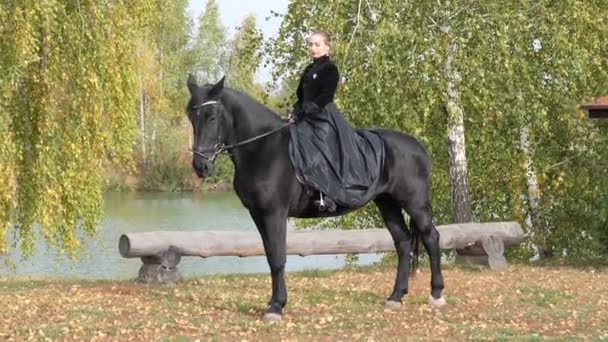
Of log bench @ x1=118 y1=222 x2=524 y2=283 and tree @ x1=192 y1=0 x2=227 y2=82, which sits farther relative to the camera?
tree @ x1=192 y1=0 x2=227 y2=82

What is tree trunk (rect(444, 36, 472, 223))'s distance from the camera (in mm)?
13125

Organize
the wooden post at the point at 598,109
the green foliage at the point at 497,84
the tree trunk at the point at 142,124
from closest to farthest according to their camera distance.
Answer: the wooden post at the point at 598,109, the green foliage at the point at 497,84, the tree trunk at the point at 142,124

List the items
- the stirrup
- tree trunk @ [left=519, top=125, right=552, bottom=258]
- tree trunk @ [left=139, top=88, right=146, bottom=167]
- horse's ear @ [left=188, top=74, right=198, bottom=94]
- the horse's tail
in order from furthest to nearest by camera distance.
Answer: tree trunk @ [left=139, top=88, right=146, bottom=167]
tree trunk @ [left=519, top=125, right=552, bottom=258]
the horse's tail
the stirrup
horse's ear @ [left=188, top=74, right=198, bottom=94]

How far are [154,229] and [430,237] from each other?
57.4 ft

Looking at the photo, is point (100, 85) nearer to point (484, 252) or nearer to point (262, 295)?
point (262, 295)

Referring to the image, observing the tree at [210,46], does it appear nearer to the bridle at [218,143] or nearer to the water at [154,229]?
the water at [154,229]

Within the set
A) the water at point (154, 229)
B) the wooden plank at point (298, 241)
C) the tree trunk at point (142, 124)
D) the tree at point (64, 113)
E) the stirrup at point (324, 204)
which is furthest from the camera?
the tree trunk at point (142, 124)

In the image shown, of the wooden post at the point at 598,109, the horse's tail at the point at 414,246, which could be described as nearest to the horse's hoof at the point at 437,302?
the horse's tail at the point at 414,246

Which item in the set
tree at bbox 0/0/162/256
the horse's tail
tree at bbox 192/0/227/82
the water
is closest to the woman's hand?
the horse's tail

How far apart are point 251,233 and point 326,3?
4.06 meters

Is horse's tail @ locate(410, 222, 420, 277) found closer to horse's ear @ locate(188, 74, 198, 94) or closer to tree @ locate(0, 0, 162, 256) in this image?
horse's ear @ locate(188, 74, 198, 94)

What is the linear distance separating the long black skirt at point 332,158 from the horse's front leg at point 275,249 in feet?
1.53

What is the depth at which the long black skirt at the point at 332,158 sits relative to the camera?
771 centimetres

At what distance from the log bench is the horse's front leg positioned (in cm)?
269
